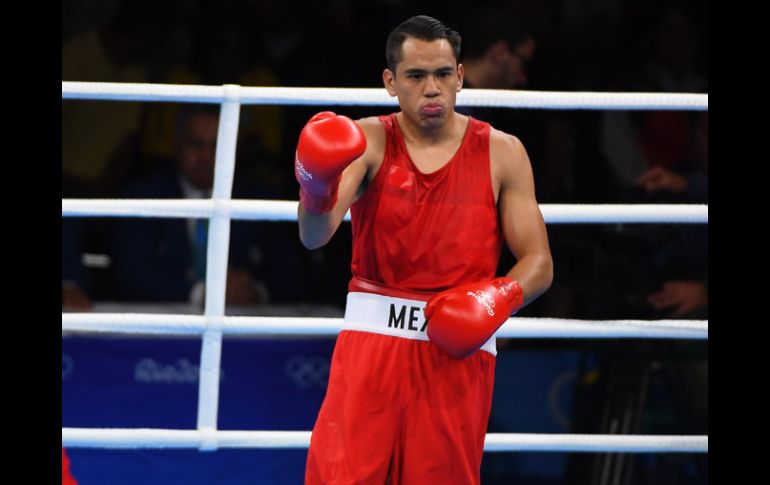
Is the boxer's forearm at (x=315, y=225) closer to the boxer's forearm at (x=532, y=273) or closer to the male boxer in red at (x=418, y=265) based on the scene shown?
the male boxer in red at (x=418, y=265)

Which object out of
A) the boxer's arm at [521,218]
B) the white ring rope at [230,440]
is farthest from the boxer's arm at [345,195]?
the white ring rope at [230,440]

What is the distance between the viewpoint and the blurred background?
10.9 ft

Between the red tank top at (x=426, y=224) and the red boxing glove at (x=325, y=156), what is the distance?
18cm

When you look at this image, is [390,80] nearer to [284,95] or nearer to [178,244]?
[284,95]

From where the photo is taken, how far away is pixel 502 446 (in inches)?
111

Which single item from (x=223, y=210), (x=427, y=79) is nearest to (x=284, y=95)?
(x=223, y=210)

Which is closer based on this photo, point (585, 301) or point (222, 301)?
point (222, 301)

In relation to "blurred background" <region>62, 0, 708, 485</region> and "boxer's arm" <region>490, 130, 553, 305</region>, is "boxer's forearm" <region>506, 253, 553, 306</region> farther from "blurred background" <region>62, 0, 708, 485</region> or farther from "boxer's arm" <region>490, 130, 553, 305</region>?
"blurred background" <region>62, 0, 708, 485</region>

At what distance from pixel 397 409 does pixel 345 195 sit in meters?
0.45
